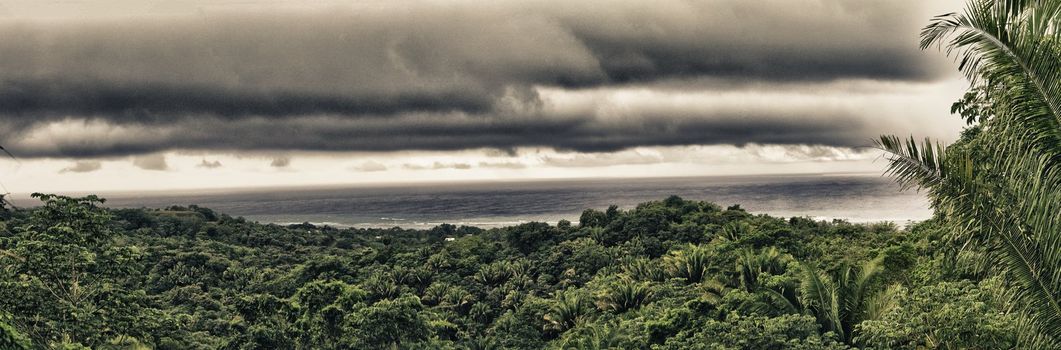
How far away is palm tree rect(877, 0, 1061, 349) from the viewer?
6227 millimetres

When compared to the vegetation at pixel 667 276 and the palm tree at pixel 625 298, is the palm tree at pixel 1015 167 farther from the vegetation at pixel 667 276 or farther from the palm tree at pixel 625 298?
the palm tree at pixel 625 298

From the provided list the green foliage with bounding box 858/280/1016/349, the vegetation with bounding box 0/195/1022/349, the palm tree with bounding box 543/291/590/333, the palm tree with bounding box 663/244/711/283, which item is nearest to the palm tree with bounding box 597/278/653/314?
the vegetation with bounding box 0/195/1022/349

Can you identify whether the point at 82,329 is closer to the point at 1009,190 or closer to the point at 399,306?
the point at 399,306

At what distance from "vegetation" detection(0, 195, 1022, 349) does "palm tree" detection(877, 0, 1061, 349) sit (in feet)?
2.09

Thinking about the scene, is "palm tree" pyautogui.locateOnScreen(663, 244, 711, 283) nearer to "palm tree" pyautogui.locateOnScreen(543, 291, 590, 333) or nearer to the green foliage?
"palm tree" pyautogui.locateOnScreen(543, 291, 590, 333)

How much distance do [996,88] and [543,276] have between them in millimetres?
41211

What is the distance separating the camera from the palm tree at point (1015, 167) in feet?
20.4

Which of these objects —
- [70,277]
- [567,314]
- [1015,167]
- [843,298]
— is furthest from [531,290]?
[1015,167]

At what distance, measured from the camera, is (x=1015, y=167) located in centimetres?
639

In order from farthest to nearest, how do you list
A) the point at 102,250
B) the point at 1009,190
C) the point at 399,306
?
1. the point at 399,306
2. the point at 102,250
3. the point at 1009,190

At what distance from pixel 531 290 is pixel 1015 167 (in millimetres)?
38645

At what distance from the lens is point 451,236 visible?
10075cm

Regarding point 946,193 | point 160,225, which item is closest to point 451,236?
point 160,225

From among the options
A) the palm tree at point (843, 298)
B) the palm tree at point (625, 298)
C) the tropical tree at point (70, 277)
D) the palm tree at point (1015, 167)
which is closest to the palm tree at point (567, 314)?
the palm tree at point (625, 298)
